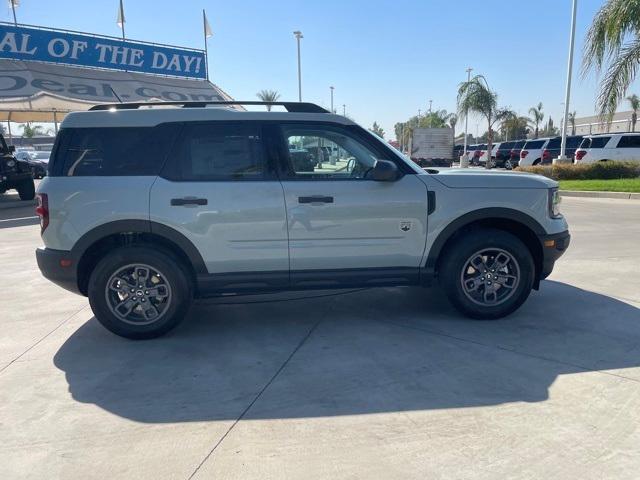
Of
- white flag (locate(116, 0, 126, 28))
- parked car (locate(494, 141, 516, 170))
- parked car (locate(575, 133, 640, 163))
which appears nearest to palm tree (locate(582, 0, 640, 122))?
parked car (locate(575, 133, 640, 163))

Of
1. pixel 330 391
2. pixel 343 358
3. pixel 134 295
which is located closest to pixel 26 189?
pixel 134 295

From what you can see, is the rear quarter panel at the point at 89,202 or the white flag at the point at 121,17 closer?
the rear quarter panel at the point at 89,202

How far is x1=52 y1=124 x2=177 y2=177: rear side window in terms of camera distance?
4121 mm

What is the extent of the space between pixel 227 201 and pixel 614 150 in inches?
871

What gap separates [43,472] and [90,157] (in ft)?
8.29

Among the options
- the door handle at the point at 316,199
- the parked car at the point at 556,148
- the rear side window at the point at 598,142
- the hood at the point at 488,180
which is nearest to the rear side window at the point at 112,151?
the door handle at the point at 316,199

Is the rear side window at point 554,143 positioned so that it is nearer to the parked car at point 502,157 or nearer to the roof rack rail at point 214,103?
the parked car at point 502,157

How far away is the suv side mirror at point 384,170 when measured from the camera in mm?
4109

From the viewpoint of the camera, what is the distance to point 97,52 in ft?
78.2

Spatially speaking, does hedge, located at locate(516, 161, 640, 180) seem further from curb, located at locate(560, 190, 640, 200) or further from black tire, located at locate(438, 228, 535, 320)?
black tire, located at locate(438, 228, 535, 320)

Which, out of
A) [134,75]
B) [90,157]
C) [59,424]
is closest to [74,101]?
[134,75]

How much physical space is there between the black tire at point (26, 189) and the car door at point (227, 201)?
1378 cm

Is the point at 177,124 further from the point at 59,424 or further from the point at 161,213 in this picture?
the point at 59,424

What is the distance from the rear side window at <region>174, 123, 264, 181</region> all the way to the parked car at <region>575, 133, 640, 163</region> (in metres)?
A: 20.5
